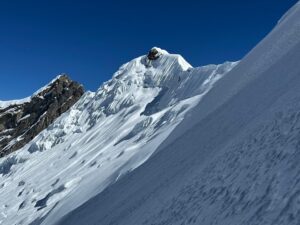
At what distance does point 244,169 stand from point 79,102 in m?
108

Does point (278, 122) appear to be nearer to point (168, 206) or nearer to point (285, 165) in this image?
point (285, 165)

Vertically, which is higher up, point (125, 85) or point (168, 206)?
point (125, 85)

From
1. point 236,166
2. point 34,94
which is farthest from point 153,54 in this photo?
point 236,166

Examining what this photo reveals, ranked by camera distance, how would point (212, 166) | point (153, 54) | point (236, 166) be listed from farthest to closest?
point (153, 54) → point (212, 166) → point (236, 166)

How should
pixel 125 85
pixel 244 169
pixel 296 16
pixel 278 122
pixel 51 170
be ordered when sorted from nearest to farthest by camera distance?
pixel 244 169, pixel 278 122, pixel 296 16, pixel 51 170, pixel 125 85

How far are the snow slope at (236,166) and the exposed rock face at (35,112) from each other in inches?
3524

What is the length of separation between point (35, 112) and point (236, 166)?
122600mm

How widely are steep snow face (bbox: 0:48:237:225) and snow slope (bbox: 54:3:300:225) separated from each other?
9.40 m

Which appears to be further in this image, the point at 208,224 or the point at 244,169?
the point at 244,169

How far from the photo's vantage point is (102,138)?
3091 inches

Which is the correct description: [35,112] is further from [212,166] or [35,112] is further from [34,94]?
[212,166]

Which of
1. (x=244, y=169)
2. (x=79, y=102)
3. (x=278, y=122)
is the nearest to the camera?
(x=244, y=169)

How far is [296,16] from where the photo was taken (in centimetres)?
3659

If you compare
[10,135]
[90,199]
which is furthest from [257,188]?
[10,135]
